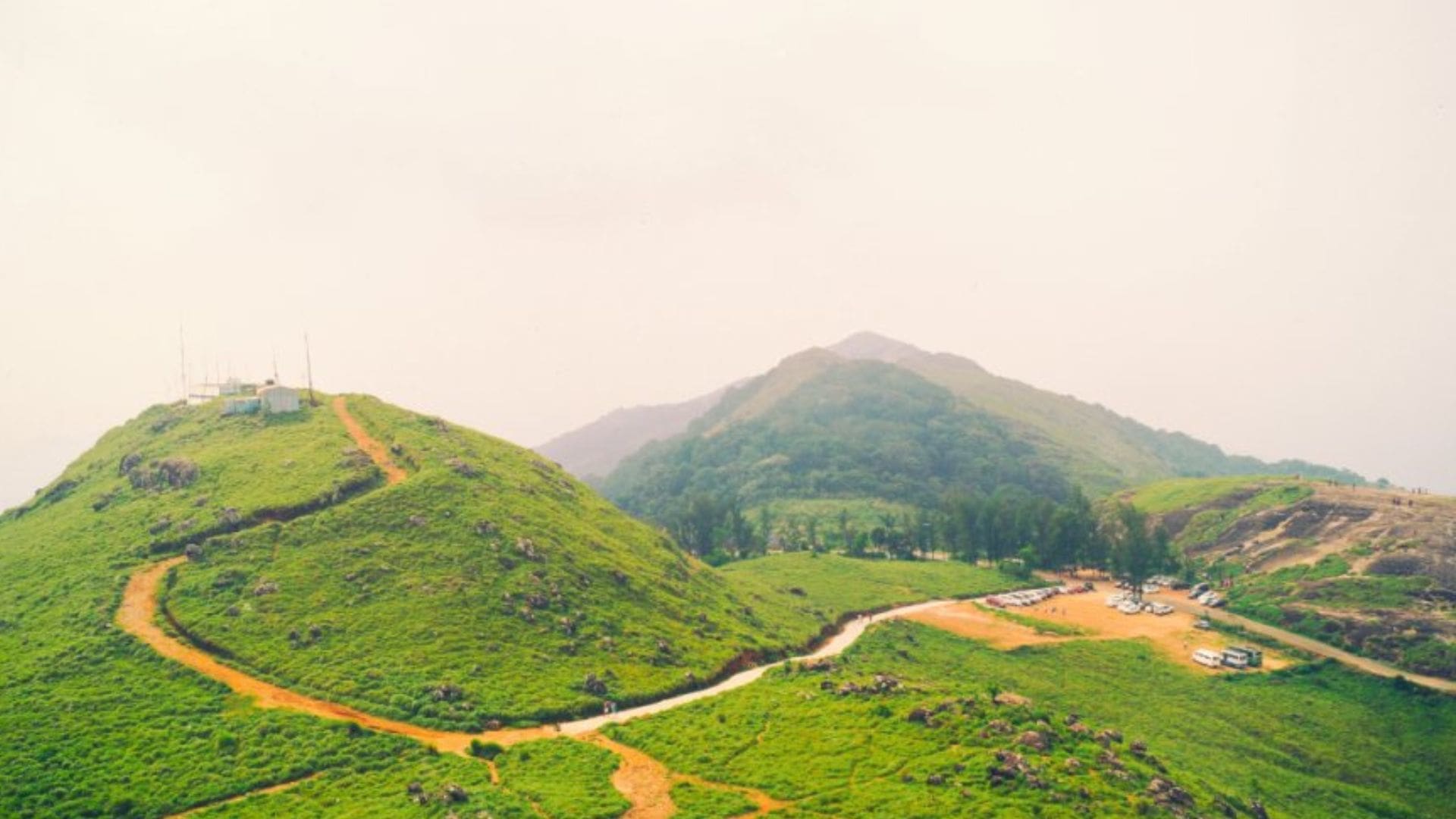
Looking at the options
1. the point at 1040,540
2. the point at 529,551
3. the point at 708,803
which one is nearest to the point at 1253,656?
the point at 1040,540

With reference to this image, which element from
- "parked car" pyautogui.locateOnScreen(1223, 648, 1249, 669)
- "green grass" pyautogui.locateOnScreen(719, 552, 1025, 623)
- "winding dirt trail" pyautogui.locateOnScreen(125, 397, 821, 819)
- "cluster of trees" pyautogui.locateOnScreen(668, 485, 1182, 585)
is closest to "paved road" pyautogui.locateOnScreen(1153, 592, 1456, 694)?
"parked car" pyautogui.locateOnScreen(1223, 648, 1249, 669)

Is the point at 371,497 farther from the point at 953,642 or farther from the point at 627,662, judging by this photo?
the point at 953,642

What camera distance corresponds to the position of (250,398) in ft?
417

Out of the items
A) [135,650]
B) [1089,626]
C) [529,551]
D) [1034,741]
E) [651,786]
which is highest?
[529,551]

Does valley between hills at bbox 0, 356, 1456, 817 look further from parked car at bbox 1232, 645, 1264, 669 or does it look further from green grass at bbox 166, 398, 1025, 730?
parked car at bbox 1232, 645, 1264, 669

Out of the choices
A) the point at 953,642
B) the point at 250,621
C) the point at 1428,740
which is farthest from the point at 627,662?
the point at 1428,740

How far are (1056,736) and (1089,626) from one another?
73561 millimetres

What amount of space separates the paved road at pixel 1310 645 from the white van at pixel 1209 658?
14676mm

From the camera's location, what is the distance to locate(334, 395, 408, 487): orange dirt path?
105m

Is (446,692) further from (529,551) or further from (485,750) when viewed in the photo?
(529,551)

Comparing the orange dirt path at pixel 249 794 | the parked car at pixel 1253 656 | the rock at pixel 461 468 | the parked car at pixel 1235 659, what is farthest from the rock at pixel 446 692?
the parked car at pixel 1253 656

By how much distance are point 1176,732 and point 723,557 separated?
114673mm

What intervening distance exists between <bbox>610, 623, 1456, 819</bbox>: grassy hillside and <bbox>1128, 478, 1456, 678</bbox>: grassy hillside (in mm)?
15800

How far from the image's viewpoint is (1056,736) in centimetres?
5525
